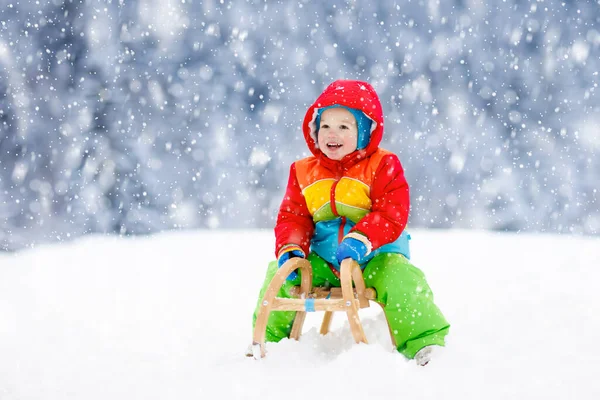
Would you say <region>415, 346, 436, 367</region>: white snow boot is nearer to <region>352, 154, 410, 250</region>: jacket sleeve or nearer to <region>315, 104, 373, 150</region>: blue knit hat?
<region>352, 154, 410, 250</region>: jacket sleeve

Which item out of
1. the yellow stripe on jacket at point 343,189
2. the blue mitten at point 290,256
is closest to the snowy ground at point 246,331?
the blue mitten at point 290,256

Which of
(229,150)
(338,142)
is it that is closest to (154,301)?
(338,142)

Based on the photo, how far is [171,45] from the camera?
605cm

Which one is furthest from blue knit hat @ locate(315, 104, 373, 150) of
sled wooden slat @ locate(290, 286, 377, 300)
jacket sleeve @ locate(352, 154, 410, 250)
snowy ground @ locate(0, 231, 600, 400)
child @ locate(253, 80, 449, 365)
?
snowy ground @ locate(0, 231, 600, 400)

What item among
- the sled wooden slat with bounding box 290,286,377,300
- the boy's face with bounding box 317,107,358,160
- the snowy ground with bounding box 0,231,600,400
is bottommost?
the snowy ground with bounding box 0,231,600,400

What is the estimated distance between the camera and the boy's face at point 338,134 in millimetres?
2375

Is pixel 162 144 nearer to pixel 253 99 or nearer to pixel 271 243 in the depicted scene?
pixel 253 99

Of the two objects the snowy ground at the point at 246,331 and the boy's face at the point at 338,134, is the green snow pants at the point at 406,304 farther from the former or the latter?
the boy's face at the point at 338,134

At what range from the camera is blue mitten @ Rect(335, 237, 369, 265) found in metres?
2.13

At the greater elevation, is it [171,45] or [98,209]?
[171,45]

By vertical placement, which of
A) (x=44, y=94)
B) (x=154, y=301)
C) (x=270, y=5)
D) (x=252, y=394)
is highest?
(x=270, y=5)

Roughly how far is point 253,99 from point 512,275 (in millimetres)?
3558

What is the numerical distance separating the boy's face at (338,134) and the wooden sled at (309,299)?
1.62 ft

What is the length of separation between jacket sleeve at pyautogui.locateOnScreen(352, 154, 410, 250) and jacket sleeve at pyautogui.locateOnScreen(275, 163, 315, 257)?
0.94 ft
